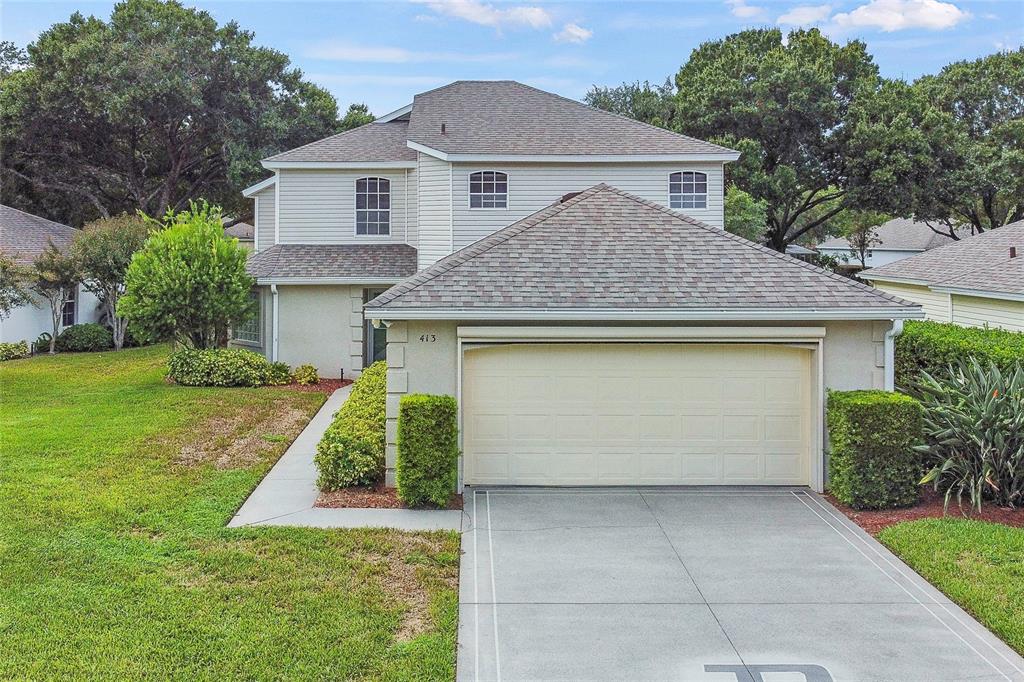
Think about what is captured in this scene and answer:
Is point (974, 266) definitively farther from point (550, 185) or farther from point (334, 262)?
point (334, 262)

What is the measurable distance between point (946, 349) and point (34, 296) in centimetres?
2388

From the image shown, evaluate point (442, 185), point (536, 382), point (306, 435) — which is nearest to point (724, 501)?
point (536, 382)

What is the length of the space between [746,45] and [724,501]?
35281 mm

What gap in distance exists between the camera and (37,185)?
118 ft

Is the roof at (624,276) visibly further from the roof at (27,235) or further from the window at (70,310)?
the window at (70,310)

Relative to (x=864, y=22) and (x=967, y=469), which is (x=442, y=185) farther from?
(x=864, y=22)

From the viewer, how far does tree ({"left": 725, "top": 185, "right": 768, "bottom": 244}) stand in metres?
30.4

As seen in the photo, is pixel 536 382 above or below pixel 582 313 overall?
below

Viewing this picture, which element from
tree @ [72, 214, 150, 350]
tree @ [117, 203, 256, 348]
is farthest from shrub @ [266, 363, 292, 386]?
tree @ [72, 214, 150, 350]

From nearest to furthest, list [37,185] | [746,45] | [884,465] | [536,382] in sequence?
[884,465] < [536,382] < [37,185] < [746,45]

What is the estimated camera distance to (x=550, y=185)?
65.4ft

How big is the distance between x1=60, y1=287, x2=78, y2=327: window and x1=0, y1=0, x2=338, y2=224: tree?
564 cm

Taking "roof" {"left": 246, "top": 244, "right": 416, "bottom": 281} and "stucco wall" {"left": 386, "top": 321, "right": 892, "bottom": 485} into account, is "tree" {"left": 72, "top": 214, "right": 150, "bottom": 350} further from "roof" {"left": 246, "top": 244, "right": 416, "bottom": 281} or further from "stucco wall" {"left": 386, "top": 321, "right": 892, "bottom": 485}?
"stucco wall" {"left": 386, "top": 321, "right": 892, "bottom": 485}

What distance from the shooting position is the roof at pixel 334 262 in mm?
19828
